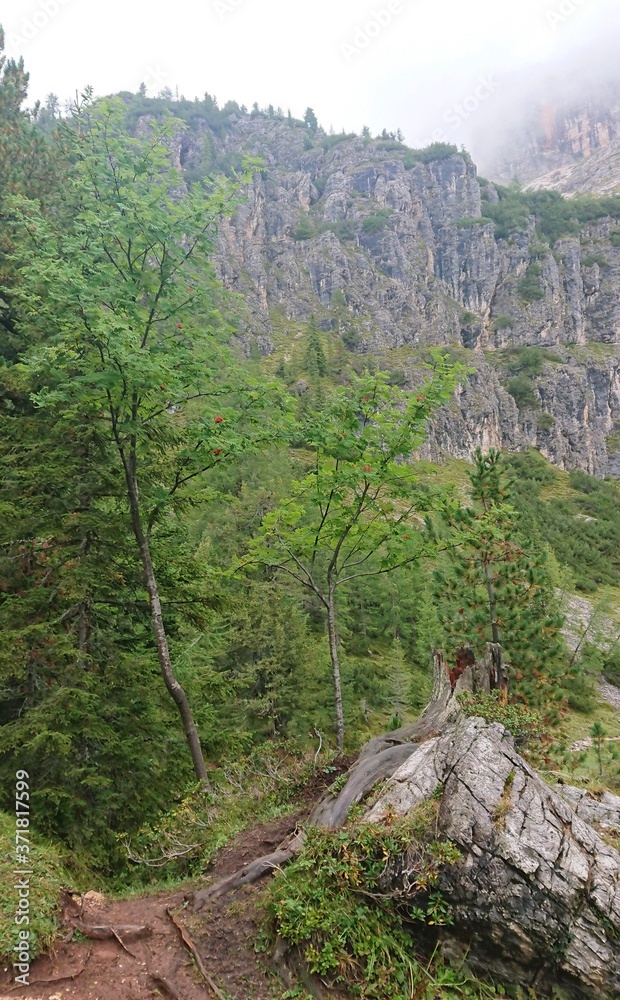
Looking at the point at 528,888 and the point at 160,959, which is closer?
the point at 528,888

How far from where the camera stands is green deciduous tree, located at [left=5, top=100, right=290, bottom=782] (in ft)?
20.2

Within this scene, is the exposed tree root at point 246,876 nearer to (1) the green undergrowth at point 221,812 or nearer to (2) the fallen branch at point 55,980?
(1) the green undergrowth at point 221,812

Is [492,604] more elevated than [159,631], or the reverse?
[159,631]

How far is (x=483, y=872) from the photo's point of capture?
170 inches

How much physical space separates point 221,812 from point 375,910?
9.97ft

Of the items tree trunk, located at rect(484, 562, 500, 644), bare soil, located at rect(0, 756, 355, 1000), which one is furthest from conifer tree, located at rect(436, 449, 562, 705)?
bare soil, located at rect(0, 756, 355, 1000)

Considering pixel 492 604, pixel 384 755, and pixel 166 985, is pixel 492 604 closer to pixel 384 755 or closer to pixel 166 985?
pixel 384 755

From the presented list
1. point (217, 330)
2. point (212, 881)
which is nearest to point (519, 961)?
point (212, 881)

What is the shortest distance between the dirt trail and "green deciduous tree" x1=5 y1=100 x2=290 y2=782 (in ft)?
8.55

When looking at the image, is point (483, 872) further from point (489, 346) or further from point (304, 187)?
point (304, 187)

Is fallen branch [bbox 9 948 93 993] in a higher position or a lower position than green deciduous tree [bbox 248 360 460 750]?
lower

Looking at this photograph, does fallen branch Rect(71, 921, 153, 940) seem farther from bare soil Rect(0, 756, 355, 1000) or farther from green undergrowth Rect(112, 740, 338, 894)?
green undergrowth Rect(112, 740, 338, 894)

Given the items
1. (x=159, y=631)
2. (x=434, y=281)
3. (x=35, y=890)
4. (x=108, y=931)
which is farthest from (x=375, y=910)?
(x=434, y=281)

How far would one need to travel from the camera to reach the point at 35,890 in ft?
15.3
